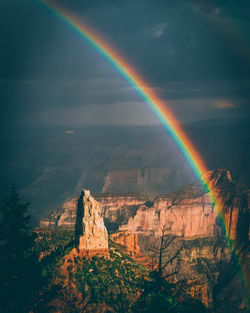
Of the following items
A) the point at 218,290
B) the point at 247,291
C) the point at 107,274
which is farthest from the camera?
the point at 247,291

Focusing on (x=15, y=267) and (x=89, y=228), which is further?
(x=89, y=228)

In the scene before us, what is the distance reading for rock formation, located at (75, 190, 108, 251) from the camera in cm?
7606

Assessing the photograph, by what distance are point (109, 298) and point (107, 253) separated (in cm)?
1524

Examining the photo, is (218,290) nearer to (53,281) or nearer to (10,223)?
(10,223)

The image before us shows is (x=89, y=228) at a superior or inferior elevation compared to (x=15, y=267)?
superior

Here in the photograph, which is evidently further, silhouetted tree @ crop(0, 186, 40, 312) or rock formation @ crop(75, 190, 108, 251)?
rock formation @ crop(75, 190, 108, 251)

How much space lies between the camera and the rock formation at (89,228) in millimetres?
76062

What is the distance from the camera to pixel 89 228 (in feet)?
250

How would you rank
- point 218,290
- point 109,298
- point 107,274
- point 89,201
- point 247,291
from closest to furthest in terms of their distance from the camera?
point 218,290 → point 109,298 → point 107,274 → point 89,201 → point 247,291

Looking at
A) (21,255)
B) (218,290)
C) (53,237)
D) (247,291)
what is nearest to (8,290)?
(21,255)

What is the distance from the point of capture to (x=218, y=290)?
41375 millimetres

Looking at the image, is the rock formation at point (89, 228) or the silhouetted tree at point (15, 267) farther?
the rock formation at point (89, 228)

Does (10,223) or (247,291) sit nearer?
(10,223)

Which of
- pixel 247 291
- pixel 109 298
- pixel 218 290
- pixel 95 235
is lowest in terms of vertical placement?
pixel 247 291
